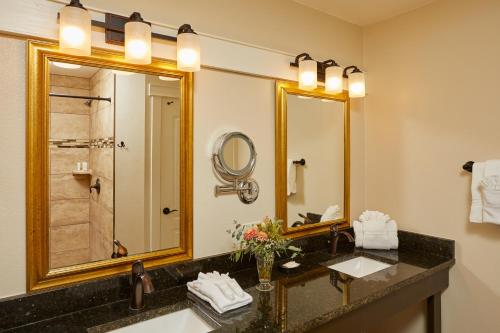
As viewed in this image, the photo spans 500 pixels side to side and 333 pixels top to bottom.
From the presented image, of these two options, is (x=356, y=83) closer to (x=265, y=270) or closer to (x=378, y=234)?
(x=378, y=234)

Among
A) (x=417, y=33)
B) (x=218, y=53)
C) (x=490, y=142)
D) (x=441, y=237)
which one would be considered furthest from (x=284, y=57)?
(x=441, y=237)

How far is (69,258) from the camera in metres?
1.31

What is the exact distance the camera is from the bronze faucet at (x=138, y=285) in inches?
51.3

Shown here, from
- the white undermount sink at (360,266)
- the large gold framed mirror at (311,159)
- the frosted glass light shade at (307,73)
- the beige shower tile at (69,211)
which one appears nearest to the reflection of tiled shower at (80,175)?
the beige shower tile at (69,211)

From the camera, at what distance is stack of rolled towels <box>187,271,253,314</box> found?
1.30 meters

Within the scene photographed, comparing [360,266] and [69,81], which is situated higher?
[69,81]

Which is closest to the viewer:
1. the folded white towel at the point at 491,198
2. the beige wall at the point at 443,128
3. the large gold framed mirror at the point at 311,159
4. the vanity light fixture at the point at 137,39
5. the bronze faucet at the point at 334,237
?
the vanity light fixture at the point at 137,39

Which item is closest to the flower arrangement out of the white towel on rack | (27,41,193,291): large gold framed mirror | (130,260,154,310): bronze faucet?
(27,41,193,291): large gold framed mirror

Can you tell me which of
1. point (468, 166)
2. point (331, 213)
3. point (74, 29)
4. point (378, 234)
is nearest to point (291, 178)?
point (331, 213)

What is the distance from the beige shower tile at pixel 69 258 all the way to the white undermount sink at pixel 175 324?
33 centimetres

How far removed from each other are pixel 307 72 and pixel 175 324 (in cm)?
148

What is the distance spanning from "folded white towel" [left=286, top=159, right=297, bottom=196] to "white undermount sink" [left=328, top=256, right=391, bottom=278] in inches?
19.6

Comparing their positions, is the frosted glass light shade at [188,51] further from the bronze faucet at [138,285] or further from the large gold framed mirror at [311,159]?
the bronze faucet at [138,285]

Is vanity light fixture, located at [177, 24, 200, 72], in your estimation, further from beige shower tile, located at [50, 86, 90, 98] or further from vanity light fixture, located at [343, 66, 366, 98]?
vanity light fixture, located at [343, 66, 366, 98]
